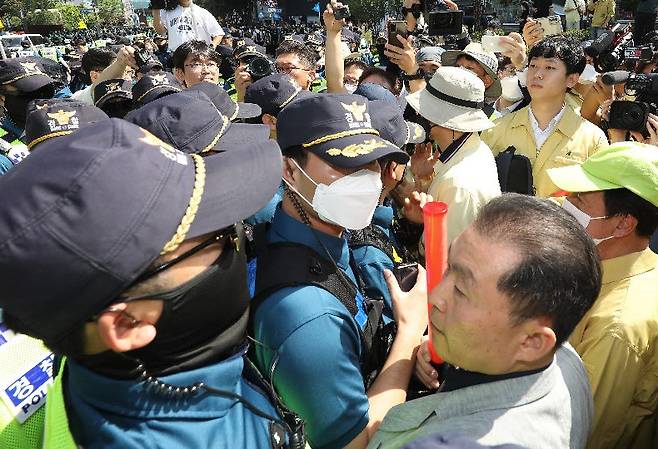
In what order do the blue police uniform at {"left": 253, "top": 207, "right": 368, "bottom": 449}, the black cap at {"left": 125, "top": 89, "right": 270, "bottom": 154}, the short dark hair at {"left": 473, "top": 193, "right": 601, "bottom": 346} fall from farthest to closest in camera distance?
the black cap at {"left": 125, "top": 89, "right": 270, "bottom": 154}, the blue police uniform at {"left": 253, "top": 207, "right": 368, "bottom": 449}, the short dark hair at {"left": 473, "top": 193, "right": 601, "bottom": 346}

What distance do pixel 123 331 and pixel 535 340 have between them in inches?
40.1

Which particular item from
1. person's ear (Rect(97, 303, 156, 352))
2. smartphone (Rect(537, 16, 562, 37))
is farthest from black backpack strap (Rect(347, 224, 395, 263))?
smartphone (Rect(537, 16, 562, 37))

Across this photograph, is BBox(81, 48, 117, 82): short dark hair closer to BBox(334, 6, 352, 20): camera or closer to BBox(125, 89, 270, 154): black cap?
BBox(334, 6, 352, 20): camera

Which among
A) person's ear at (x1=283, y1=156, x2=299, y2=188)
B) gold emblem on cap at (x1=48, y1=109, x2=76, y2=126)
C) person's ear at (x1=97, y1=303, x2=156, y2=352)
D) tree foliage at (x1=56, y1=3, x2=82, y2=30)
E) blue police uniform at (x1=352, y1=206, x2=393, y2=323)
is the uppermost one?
person's ear at (x1=97, y1=303, x2=156, y2=352)

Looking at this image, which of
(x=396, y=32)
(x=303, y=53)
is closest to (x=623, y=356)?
(x=303, y=53)

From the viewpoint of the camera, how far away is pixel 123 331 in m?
1.05

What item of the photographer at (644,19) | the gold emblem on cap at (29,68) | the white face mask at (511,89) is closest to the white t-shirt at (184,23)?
the gold emblem on cap at (29,68)

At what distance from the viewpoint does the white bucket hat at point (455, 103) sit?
10.3ft

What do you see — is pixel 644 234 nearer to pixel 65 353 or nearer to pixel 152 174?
pixel 152 174

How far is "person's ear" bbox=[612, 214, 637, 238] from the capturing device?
6.95 ft

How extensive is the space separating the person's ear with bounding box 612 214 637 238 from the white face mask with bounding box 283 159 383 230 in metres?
1.08

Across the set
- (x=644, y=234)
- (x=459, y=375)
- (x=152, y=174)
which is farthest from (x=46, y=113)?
(x=644, y=234)

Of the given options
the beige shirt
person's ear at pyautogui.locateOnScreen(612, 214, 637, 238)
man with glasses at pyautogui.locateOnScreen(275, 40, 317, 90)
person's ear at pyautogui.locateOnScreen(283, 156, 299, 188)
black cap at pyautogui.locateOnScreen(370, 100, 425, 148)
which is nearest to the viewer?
the beige shirt

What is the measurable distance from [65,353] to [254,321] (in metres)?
0.65
